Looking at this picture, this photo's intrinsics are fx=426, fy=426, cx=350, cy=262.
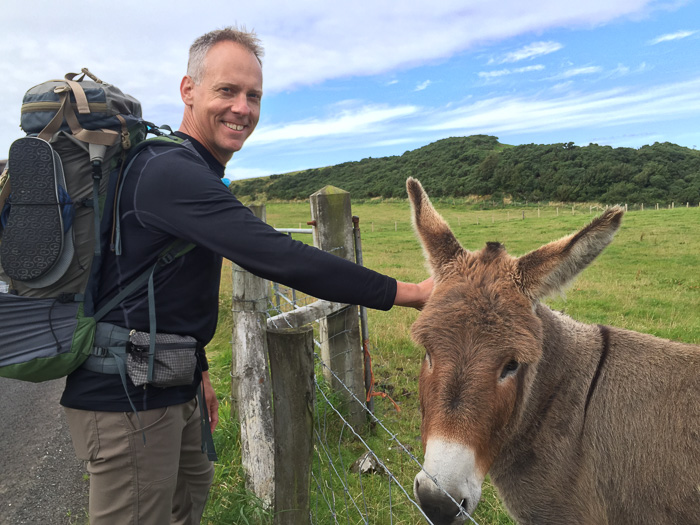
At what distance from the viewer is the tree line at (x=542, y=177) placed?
5472 cm

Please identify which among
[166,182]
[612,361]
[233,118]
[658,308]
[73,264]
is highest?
[233,118]

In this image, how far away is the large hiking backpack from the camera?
1.86m

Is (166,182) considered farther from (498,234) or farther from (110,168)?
(498,234)

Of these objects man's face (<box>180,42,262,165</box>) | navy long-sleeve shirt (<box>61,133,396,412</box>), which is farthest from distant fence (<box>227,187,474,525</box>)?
man's face (<box>180,42,262,165</box>)

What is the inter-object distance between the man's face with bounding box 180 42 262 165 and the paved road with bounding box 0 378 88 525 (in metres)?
3.75

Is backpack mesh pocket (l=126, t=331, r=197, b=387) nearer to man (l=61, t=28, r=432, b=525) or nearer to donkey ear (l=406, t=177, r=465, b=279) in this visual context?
man (l=61, t=28, r=432, b=525)

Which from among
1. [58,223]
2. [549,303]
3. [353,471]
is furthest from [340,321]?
[549,303]

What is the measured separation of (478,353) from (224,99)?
1922 mm

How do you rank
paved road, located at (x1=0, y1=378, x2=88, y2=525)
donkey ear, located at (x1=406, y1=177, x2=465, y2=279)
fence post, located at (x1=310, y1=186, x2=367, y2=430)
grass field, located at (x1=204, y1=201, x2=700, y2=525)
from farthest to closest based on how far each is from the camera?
1. fence post, located at (x1=310, y1=186, x2=367, y2=430)
2. paved road, located at (x1=0, y1=378, x2=88, y2=525)
3. grass field, located at (x1=204, y1=201, x2=700, y2=525)
4. donkey ear, located at (x1=406, y1=177, x2=465, y2=279)

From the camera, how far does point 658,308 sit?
962 centimetres

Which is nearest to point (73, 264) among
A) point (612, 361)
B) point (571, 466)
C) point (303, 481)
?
point (303, 481)

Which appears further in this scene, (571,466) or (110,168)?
(571,466)

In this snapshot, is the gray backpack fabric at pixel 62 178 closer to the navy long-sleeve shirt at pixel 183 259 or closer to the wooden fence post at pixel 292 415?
the navy long-sleeve shirt at pixel 183 259

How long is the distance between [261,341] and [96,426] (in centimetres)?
144
